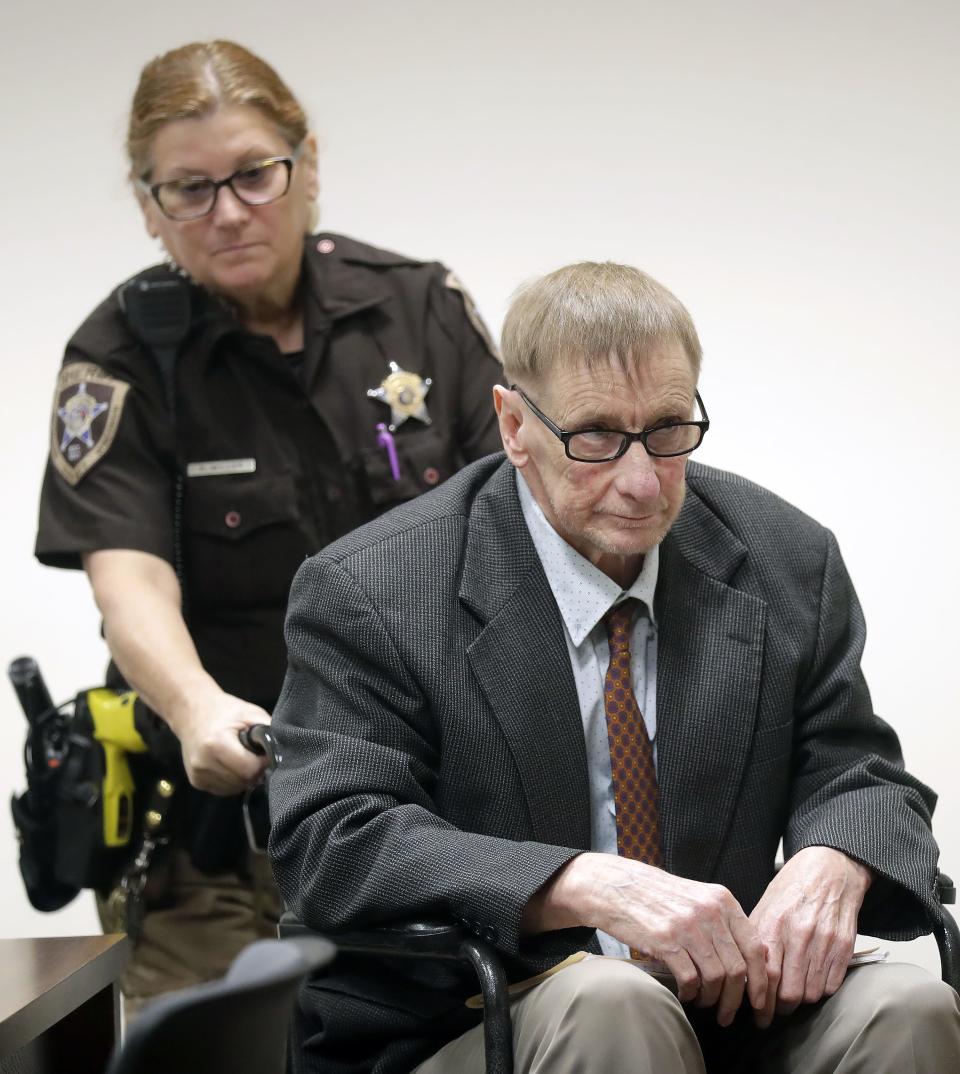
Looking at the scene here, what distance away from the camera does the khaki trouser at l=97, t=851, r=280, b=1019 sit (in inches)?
103

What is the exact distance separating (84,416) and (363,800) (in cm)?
95

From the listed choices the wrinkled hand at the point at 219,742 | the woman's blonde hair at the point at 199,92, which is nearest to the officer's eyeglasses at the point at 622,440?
the wrinkled hand at the point at 219,742

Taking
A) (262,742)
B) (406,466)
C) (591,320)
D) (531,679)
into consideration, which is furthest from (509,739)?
(406,466)

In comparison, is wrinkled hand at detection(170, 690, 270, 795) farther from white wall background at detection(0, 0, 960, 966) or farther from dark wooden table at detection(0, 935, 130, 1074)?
white wall background at detection(0, 0, 960, 966)

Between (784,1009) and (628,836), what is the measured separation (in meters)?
0.27

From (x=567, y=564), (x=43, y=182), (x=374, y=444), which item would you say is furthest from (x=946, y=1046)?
(x=43, y=182)

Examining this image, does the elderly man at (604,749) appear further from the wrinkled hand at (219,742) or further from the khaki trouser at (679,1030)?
the wrinkled hand at (219,742)

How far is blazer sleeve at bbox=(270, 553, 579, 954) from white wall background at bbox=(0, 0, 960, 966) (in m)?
1.93

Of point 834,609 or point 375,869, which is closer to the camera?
point 375,869

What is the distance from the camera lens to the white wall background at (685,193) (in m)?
3.60

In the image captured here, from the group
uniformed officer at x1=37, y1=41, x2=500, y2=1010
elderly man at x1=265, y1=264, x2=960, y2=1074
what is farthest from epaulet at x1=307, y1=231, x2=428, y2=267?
elderly man at x1=265, y1=264, x2=960, y2=1074

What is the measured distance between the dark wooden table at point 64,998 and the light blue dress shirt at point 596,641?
58 cm

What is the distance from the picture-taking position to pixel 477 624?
6.31ft

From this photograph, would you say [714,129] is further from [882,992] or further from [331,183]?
[882,992]
